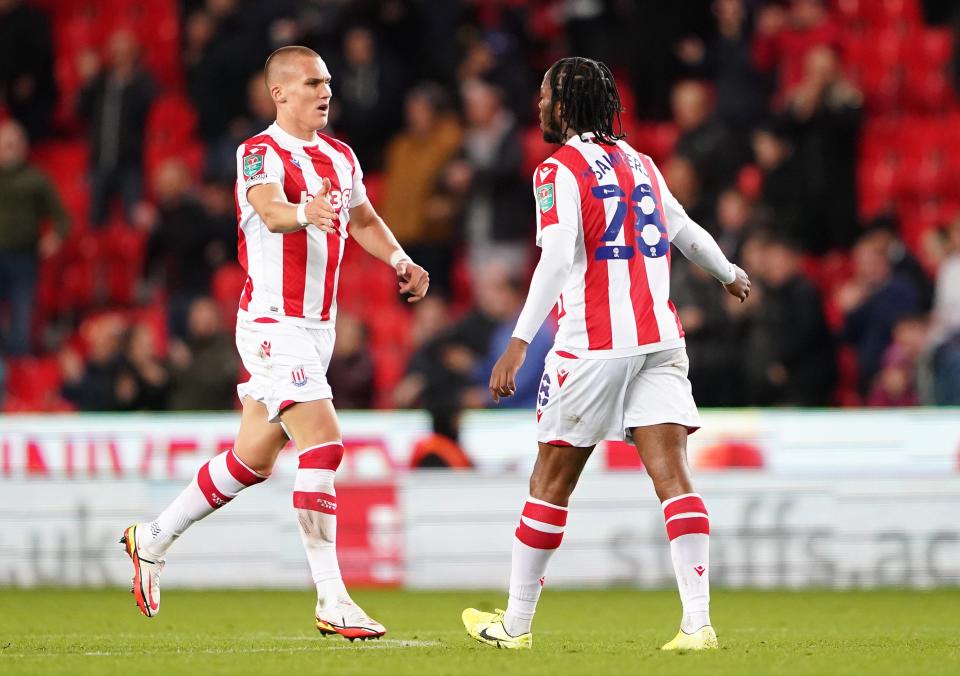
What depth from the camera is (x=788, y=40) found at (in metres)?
15.2

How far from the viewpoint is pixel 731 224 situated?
13141 mm

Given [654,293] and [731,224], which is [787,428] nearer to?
[731,224]

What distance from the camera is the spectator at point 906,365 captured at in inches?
497

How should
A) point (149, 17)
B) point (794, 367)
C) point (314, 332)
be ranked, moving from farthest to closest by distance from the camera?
point (149, 17) < point (794, 367) < point (314, 332)

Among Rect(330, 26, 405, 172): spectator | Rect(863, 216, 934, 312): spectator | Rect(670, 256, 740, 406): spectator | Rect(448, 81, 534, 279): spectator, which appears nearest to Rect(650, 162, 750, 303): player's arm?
Rect(670, 256, 740, 406): spectator

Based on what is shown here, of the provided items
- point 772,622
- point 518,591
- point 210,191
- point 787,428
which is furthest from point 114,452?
point 518,591

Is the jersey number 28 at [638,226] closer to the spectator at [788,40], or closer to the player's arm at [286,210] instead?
the player's arm at [286,210]

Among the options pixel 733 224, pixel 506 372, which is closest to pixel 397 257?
pixel 506 372

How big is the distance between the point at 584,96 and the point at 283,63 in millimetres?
1337

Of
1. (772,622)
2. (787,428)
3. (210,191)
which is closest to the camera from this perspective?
(772,622)

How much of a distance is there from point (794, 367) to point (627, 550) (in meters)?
2.87

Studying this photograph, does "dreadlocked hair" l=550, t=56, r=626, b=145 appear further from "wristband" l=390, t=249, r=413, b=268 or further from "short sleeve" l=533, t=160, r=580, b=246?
"wristband" l=390, t=249, r=413, b=268

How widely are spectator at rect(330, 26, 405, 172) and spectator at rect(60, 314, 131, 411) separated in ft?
9.54

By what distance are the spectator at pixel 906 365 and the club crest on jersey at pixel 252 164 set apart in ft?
23.9
